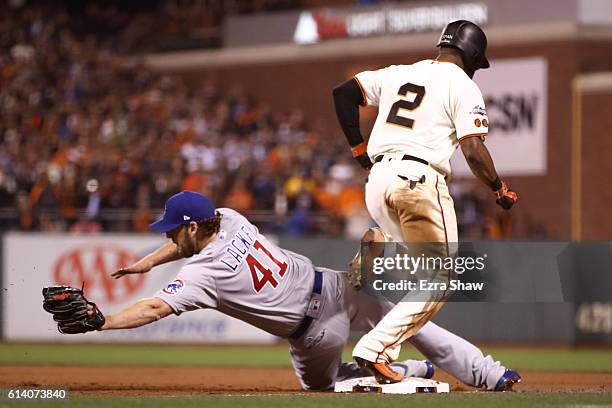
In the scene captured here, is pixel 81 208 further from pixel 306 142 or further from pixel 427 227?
pixel 427 227

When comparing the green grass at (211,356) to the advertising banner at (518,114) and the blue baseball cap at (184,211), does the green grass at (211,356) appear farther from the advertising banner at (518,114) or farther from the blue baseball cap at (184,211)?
the advertising banner at (518,114)

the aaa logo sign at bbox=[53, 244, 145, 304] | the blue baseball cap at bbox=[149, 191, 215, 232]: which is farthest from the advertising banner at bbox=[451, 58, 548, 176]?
the blue baseball cap at bbox=[149, 191, 215, 232]

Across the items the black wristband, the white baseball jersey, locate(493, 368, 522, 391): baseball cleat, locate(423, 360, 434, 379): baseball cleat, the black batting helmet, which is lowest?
locate(423, 360, 434, 379): baseball cleat

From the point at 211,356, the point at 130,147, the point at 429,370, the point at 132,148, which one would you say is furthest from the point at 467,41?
the point at 130,147

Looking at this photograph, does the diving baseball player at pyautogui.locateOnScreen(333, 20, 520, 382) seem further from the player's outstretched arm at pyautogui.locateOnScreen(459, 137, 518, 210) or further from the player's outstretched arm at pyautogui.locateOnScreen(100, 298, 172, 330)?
the player's outstretched arm at pyautogui.locateOnScreen(100, 298, 172, 330)

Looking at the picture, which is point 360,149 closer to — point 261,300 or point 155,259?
point 261,300
